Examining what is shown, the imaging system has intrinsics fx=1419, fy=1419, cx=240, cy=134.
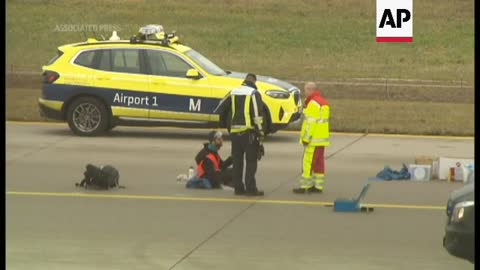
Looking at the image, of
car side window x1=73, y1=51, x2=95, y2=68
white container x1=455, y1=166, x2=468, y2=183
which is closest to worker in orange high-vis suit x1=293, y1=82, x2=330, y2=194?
white container x1=455, y1=166, x2=468, y2=183

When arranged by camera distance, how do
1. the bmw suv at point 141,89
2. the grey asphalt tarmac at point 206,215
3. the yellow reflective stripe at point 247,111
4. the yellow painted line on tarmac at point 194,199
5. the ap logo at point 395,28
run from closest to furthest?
1. the grey asphalt tarmac at point 206,215
2. the yellow painted line on tarmac at point 194,199
3. the yellow reflective stripe at point 247,111
4. the bmw suv at point 141,89
5. the ap logo at point 395,28

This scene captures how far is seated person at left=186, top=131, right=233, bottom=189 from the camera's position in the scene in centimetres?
1784

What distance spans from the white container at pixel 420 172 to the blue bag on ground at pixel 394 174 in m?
0.08

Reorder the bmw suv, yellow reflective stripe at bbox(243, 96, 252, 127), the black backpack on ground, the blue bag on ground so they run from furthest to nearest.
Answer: the bmw suv
the blue bag on ground
the black backpack on ground
yellow reflective stripe at bbox(243, 96, 252, 127)

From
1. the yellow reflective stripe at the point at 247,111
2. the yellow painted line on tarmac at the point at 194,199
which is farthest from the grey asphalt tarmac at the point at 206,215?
the yellow reflective stripe at the point at 247,111

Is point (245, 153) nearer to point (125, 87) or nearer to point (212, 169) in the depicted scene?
point (212, 169)

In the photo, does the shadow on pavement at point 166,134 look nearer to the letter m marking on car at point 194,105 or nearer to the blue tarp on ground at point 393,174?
the letter m marking on car at point 194,105

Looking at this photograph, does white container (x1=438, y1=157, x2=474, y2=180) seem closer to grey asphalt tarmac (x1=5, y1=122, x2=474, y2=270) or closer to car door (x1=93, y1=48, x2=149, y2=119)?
grey asphalt tarmac (x1=5, y1=122, x2=474, y2=270)

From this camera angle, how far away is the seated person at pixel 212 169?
17.8m

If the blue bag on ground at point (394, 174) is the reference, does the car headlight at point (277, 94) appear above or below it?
above

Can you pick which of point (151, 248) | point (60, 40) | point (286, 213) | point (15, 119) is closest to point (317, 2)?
point (60, 40)

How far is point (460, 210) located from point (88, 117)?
12862 millimetres

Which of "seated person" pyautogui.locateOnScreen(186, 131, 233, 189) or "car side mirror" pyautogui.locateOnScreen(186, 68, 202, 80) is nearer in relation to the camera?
"seated person" pyautogui.locateOnScreen(186, 131, 233, 189)

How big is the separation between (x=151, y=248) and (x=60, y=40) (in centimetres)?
2261
